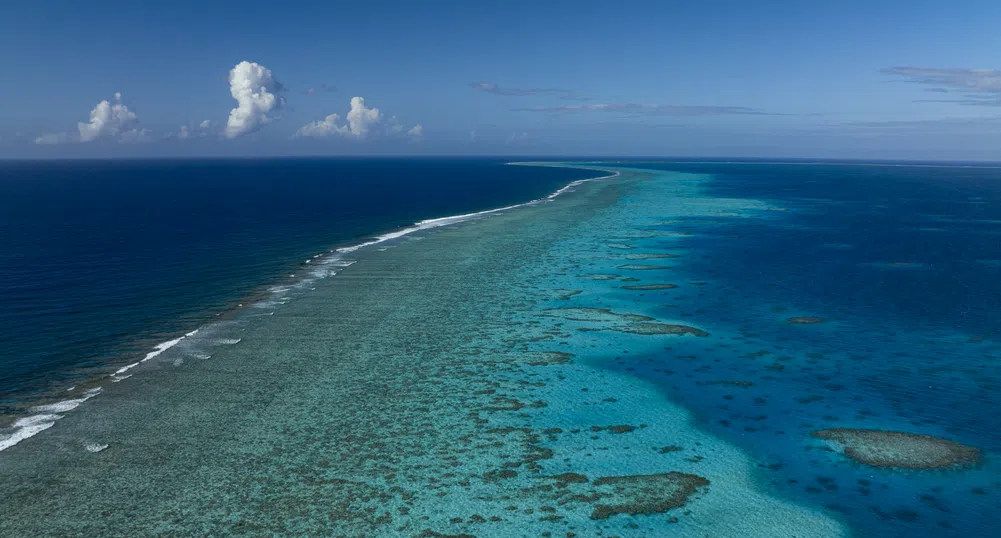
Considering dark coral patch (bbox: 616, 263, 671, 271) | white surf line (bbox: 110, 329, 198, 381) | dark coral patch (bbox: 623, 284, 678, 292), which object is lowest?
white surf line (bbox: 110, 329, 198, 381)

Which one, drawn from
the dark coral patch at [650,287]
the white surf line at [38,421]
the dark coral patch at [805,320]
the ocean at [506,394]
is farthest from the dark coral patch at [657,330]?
the white surf line at [38,421]

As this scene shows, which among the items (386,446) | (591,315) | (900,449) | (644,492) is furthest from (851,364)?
(386,446)

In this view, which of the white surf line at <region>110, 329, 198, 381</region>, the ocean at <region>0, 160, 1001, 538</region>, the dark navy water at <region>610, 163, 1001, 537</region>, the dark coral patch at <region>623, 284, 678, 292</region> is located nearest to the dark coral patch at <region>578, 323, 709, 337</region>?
the ocean at <region>0, 160, 1001, 538</region>

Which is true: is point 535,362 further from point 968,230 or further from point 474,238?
point 968,230

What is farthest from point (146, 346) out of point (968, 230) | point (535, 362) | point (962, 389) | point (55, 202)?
point (55, 202)

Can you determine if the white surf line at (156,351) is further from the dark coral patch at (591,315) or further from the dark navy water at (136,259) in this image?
the dark coral patch at (591,315)

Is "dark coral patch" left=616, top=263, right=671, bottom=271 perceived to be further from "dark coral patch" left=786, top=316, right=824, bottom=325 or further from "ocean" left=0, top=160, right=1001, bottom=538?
"dark coral patch" left=786, top=316, right=824, bottom=325
